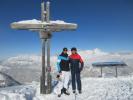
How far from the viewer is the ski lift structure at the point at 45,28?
52.5 ft

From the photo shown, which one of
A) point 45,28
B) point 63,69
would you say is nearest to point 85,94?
point 63,69

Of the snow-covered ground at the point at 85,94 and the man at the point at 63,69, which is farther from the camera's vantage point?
the man at the point at 63,69

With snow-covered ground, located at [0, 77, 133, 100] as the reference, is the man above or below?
above

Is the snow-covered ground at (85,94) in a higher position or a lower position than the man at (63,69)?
lower

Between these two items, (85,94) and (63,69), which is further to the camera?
(85,94)

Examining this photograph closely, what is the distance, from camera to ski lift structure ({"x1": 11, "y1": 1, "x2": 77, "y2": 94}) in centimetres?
1599

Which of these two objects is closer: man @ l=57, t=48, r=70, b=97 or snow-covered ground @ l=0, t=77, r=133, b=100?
snow-covered ground @ l=0, t=77, r=133, b=100

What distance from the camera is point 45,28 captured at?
1600cm

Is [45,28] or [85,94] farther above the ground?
[45,28]

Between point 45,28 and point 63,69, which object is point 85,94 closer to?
point 63,69

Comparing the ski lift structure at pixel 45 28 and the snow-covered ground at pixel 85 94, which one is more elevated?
the ski lift structure at pixel 45 28

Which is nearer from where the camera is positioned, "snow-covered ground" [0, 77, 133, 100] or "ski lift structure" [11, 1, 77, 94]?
"snow-covered ground" [0, 77, 133, 100]

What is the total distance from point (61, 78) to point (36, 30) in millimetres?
2802

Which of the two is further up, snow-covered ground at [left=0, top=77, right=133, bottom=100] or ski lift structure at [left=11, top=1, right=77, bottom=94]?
ski lift structure at [left=11, top=1, right=77, bottom=94]
